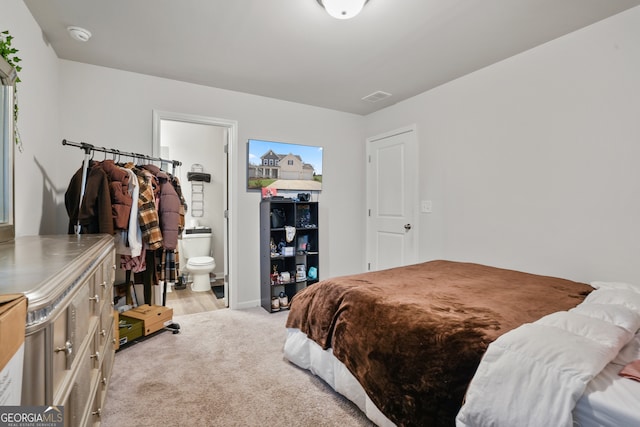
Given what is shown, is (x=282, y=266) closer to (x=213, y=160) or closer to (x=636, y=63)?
(x=213, y=160)

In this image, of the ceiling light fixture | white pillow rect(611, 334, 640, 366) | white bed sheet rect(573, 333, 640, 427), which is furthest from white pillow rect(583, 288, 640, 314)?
the ceiling light fixture

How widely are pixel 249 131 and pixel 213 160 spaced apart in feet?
5.61

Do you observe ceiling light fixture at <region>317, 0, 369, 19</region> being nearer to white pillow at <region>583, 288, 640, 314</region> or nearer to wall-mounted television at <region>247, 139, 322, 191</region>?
wall-mounted television at <region>247, 139, 322, 191</region>

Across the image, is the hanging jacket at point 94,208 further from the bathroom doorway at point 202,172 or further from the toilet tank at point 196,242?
the bathroom doorway at point 202,172

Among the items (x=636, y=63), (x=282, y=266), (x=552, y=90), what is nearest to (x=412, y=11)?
(x=552, y=90)

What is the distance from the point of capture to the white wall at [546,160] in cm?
212

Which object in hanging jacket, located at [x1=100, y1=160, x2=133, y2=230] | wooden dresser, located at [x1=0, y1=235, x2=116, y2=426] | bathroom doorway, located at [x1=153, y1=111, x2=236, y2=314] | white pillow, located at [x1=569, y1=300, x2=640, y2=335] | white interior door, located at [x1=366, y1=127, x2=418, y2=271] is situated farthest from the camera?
bathroom doorway, located at [x1=153, y1=111, x2=236, y2=314]

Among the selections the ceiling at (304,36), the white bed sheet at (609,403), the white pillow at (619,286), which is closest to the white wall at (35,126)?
the ceiling at (304,36)

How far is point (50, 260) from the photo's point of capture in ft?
3.39

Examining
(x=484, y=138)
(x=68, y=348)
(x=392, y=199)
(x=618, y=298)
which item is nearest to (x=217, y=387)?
(x=68, y=348)

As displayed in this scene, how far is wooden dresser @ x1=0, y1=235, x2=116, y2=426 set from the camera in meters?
0.68

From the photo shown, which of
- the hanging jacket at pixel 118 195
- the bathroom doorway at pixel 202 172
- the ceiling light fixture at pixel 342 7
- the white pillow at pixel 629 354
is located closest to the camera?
the white pillow at pixel 629 354

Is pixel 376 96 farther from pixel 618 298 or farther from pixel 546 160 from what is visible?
pixel 618 298

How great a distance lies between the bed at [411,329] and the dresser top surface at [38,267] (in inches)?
50.4
